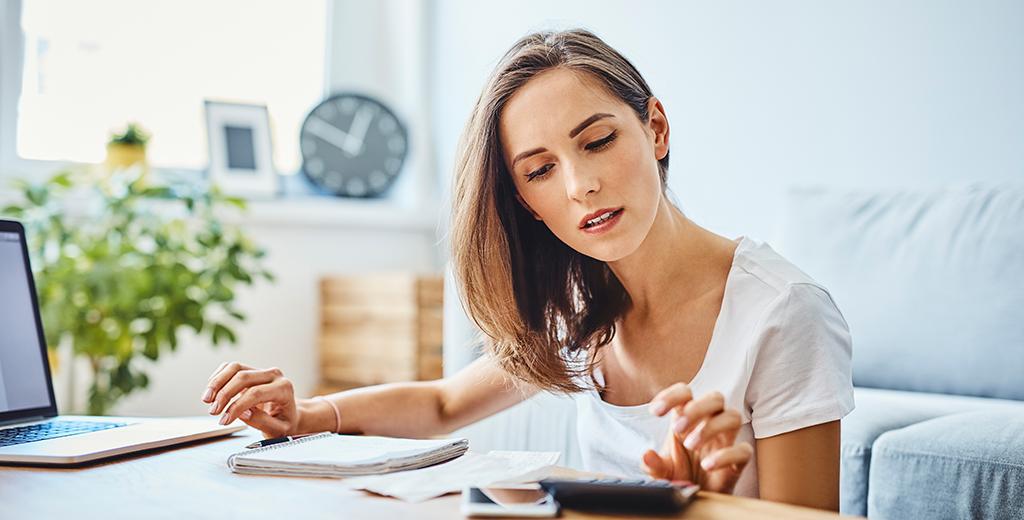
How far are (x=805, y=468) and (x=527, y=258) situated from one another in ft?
1.47

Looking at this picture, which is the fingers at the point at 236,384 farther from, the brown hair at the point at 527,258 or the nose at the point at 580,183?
the nose at the point at 580,183

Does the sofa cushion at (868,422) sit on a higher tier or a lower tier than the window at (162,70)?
lower

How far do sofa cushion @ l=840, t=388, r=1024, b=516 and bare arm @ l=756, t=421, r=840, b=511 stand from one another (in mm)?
A: 563

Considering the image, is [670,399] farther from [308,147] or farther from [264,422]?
[308,147]

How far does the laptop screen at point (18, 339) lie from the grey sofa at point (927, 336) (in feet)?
3.67

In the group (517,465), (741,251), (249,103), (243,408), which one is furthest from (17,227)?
(249,103)

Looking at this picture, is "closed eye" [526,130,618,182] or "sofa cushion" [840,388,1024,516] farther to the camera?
"sofa cushion" [840,388,1024,516]

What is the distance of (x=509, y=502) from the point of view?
0.73 m

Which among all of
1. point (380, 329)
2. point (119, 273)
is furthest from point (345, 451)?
point (380, 329)

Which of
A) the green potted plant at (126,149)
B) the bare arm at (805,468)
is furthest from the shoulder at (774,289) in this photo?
the green potted plant at (126,149)

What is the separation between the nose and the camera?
1041 millimetres

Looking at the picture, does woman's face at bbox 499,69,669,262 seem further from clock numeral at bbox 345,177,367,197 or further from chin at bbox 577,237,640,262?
clock numeral at bbox 345,177,367,197

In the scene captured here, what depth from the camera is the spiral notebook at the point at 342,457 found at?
0.85 m

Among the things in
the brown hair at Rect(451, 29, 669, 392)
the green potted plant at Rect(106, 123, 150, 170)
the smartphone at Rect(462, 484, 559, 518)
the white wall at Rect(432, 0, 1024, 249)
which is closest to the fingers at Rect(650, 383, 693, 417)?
the smartphone at Rect(462, 484, 559, 518)
